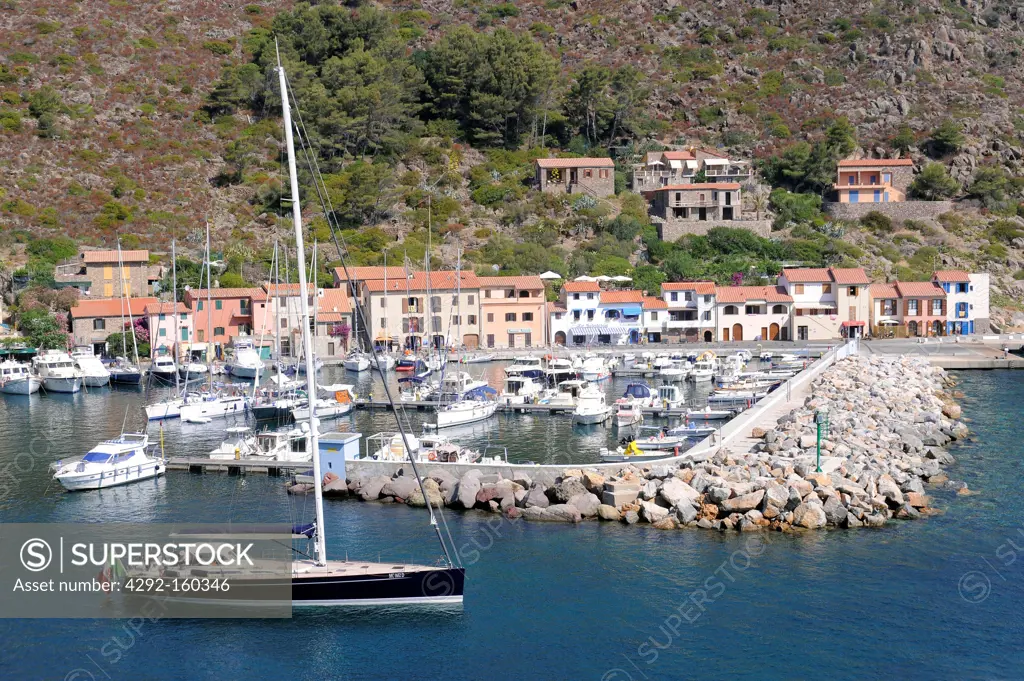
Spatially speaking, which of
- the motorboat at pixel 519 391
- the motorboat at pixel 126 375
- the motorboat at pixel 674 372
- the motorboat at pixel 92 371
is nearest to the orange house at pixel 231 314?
the motorboat at pixel 126 375

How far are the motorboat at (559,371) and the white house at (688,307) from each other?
1575cm

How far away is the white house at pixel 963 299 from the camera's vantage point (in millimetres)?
71250

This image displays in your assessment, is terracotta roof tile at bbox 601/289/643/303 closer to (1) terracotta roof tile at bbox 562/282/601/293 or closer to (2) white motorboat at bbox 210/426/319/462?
(1) terracotta roof tile at bbox 562/282/601/293

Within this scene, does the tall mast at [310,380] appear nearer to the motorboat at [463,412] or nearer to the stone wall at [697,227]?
the motorboat at [463,412]

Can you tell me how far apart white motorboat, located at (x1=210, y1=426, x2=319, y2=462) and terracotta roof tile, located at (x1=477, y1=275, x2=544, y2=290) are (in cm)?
3512

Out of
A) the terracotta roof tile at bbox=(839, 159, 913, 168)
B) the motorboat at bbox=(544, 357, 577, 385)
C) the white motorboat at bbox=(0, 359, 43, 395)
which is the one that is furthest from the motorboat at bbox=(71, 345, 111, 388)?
the terracotta roof tile at bbox=(839, 159, 913, 168)

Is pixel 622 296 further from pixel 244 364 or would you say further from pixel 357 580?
pixel 357 580

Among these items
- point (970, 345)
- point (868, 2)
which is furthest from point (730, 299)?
point (868, 2)

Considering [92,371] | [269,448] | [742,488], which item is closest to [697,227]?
[92,371]

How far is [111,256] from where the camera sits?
7312 cm

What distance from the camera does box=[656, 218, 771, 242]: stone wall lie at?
8575cm

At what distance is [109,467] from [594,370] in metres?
28.6

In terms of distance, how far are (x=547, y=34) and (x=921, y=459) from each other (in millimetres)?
98229

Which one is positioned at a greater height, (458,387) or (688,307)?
(688,307)
